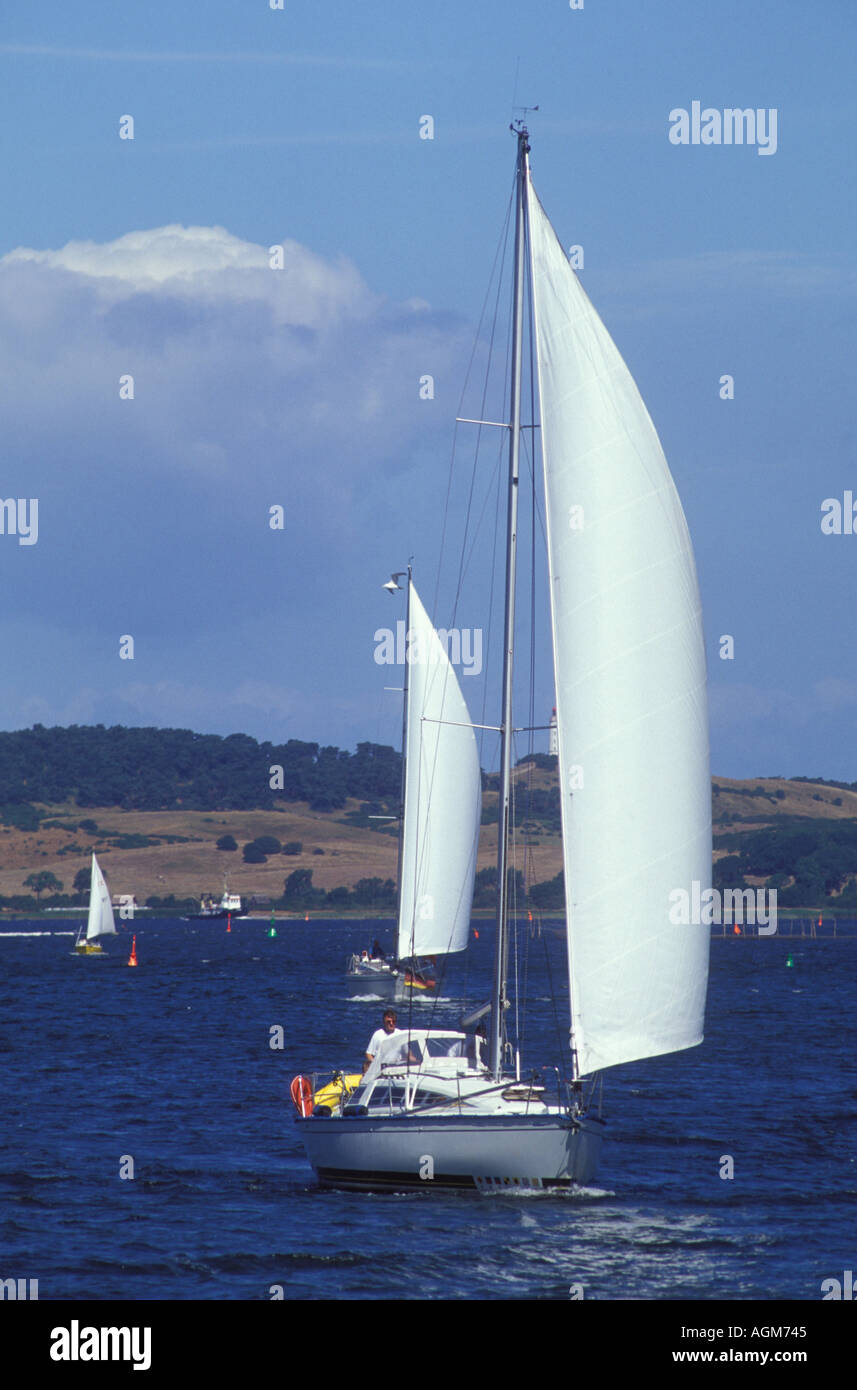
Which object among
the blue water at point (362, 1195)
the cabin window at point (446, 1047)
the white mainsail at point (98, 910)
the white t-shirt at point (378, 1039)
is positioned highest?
the white mainsail at point (98, 910)

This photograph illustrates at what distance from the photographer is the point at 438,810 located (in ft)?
189

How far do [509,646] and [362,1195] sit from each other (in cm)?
835

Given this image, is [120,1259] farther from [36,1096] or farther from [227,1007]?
[227,1007]

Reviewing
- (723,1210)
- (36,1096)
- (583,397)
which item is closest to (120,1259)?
(723,1210)

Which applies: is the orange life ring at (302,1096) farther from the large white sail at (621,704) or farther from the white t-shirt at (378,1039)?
the large white sail at (621,704)

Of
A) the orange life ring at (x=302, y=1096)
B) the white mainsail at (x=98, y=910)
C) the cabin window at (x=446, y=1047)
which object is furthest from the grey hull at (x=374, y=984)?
the white mainsail at (x=98, y=910)

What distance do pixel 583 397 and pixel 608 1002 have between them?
838 centimetres

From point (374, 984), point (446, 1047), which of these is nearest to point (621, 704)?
point (446, 1047)

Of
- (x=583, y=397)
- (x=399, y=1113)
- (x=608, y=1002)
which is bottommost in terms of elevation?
(x=399, y=1113)

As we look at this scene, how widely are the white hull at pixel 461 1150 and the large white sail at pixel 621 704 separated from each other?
1.35m

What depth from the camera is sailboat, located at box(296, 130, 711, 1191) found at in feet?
80.2

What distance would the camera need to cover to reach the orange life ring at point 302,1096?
26.9 metres
